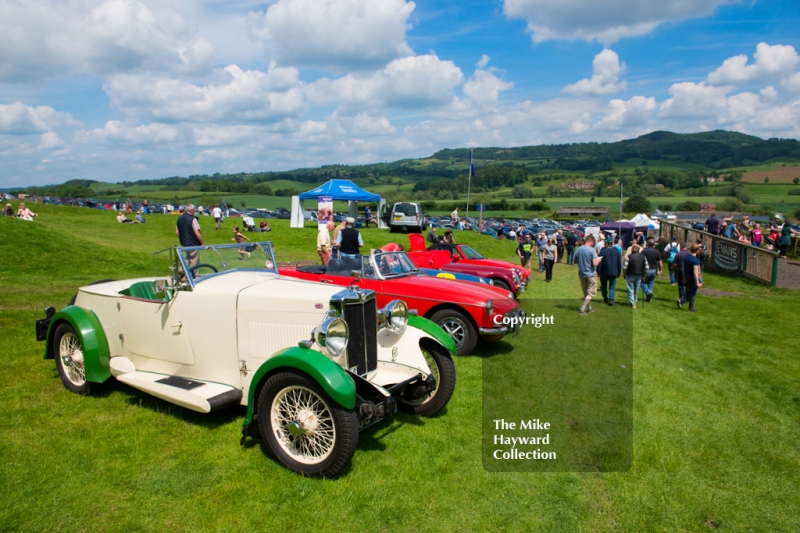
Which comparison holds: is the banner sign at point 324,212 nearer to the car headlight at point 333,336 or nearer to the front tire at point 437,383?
the front tire at point 437,383

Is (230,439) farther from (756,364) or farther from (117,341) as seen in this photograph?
(756,364)

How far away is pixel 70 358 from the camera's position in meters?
5.73

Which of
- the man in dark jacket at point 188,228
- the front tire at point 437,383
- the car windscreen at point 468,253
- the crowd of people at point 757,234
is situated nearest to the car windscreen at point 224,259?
the front tire at point 437,383

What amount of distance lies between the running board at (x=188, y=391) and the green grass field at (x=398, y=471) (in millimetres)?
360

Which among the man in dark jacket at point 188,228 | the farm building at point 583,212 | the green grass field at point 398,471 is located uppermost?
the man in dark jacket at point 188,228

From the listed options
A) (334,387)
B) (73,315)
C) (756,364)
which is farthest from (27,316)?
(756,364)

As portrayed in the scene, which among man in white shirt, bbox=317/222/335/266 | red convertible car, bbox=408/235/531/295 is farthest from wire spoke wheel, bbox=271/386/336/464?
red convertible car, bbox=408/235/531/295

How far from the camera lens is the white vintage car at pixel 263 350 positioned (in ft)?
13.4

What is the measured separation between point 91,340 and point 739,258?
20.4 meters

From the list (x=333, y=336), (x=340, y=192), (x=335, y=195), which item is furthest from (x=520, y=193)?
(x=333, y=336)

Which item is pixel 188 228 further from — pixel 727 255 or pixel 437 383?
pixel 727 255

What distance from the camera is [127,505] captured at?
3635 millimetres

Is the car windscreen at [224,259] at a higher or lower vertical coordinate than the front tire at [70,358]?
higher

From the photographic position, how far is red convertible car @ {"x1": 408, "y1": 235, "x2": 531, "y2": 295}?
41.2 ft
